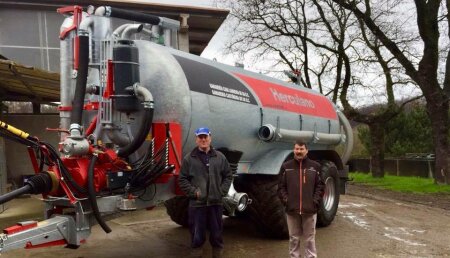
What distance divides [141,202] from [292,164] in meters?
1.84

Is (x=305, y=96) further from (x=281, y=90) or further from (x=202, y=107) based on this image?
(x=202, y=107)

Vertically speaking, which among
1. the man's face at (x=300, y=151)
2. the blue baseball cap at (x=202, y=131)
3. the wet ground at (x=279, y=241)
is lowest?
the wet ground at (x=279, y=241)

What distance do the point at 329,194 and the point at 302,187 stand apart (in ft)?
12.0

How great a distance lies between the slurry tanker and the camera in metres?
Answer: 5.08

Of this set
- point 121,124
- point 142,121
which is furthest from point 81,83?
point 142,121

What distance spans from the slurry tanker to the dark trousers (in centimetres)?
34

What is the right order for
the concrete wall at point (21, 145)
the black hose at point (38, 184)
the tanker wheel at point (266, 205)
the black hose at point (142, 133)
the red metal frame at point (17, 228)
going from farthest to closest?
the concrete wall at point (21, 145) < the tanker wheel at point (266, 205) < the black hose at point (142, 133) < the black hose at point (38, 184) < the red metal frame at point (17, 228)

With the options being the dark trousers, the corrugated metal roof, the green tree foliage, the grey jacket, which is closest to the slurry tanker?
the grey jacket

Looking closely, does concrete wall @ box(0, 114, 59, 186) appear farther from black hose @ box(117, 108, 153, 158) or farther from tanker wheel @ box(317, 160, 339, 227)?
black hose @ box(117, 108, 153, 158)

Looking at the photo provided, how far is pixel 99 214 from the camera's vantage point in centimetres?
511

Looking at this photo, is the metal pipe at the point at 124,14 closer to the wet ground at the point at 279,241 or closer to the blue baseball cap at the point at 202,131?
the blue baseball cap at the point at 202,131

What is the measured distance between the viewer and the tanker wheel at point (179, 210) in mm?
8526

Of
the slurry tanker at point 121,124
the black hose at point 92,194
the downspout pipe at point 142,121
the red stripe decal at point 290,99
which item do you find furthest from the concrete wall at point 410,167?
the black hose at point 92,194

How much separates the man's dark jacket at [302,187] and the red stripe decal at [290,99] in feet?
5.84
